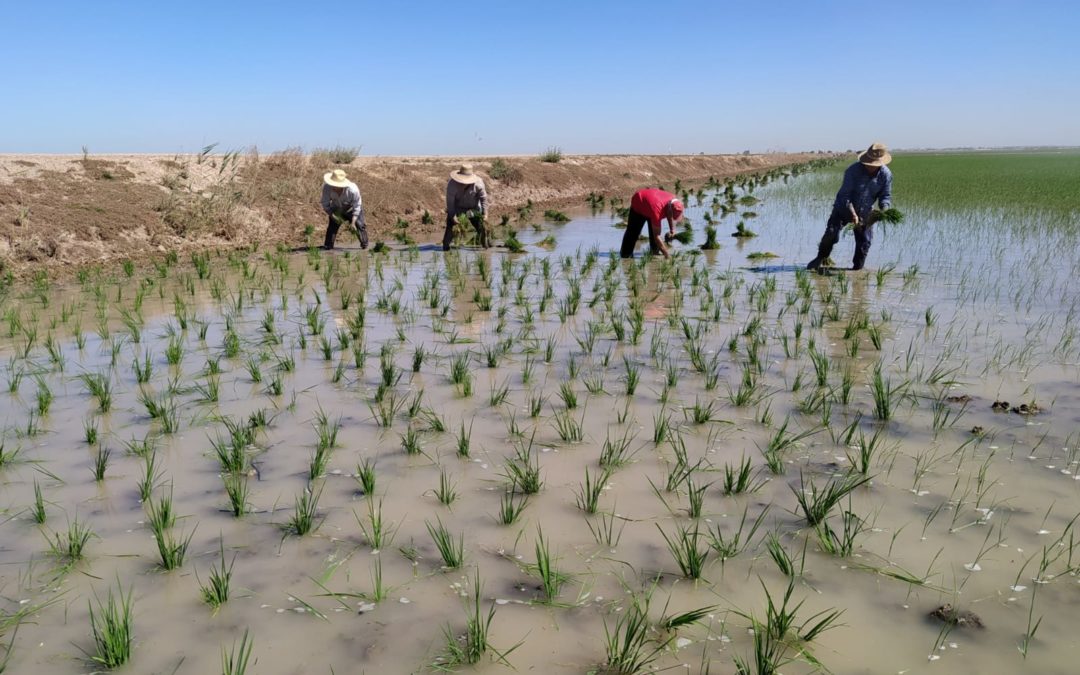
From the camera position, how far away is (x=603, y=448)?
10.2ft

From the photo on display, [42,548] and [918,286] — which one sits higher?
[918,286]

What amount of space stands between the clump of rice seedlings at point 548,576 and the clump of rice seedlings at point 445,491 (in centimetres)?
54

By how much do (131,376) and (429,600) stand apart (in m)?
3.01

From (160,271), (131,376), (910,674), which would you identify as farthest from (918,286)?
(160,271)

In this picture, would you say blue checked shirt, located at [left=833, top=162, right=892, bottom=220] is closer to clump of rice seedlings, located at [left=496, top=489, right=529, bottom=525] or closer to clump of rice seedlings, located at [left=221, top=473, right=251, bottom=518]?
clump of rice seedlings, located at [left=496, top=489, right=529, bottom=525]

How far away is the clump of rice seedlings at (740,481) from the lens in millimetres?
2690

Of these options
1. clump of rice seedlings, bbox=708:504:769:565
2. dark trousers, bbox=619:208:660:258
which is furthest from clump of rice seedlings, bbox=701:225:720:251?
clump of rice seedlings, bbox=708:504:769:565

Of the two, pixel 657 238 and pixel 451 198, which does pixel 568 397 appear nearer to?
pixel 657 238

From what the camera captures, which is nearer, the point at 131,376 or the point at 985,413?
the point at 985,413

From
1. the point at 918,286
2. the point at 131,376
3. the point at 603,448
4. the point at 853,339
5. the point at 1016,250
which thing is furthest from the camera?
the point at 1016,250

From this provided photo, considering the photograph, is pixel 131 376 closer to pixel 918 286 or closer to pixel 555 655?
pixel 555 655

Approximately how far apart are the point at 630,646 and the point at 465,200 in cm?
828

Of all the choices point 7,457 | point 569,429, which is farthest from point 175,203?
point 569,429

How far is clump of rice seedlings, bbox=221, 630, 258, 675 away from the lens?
171 centimetres
